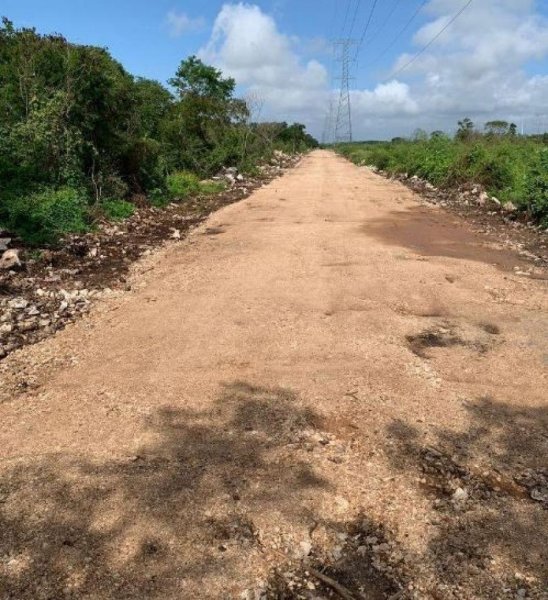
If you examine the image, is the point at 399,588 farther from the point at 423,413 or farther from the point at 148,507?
the point at 423,413

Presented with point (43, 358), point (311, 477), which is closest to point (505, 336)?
point (311, 477)

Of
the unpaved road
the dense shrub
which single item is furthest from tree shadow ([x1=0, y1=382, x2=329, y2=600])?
the dense shrub

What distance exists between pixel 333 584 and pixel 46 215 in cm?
694

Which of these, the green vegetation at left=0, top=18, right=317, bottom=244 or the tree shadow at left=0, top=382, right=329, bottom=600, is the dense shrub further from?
the tree shadow at left=0, top=382, right=329, bottom=600

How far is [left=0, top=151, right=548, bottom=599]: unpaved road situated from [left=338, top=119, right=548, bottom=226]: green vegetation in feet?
17.8

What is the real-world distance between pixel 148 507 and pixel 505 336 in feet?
10.9

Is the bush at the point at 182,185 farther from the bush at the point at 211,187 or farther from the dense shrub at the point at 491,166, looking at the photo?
the dense shrub at the point at 491,166

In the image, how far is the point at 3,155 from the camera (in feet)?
28.4

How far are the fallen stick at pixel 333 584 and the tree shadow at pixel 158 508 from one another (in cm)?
28

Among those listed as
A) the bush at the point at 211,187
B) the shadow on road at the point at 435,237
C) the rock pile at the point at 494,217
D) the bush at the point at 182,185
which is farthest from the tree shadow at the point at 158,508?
the bush at the point at 211,187

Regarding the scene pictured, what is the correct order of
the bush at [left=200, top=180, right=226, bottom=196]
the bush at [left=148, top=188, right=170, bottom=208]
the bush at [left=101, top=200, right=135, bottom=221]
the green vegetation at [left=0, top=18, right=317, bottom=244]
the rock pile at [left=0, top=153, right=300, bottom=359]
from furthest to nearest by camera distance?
the bush at [left=200, top=180, right=226, bottom=196] < the bush at [left=148, top=188, right=170, bottom=208] < the bush at [left=101, top=200, right=135, bottom=221] < the green vegetation at [left=0, top=18, right=317, bottom=244] < the rock pile at [left=0, top=153, right=300, bottom=359]

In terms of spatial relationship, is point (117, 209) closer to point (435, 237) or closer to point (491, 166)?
point (435, 237)

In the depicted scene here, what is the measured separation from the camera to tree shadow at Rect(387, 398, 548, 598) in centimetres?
229

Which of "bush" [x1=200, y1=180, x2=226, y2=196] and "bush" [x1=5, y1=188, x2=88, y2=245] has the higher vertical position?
"bush" [x1=5, y1=188, x2=88, y2=245]
